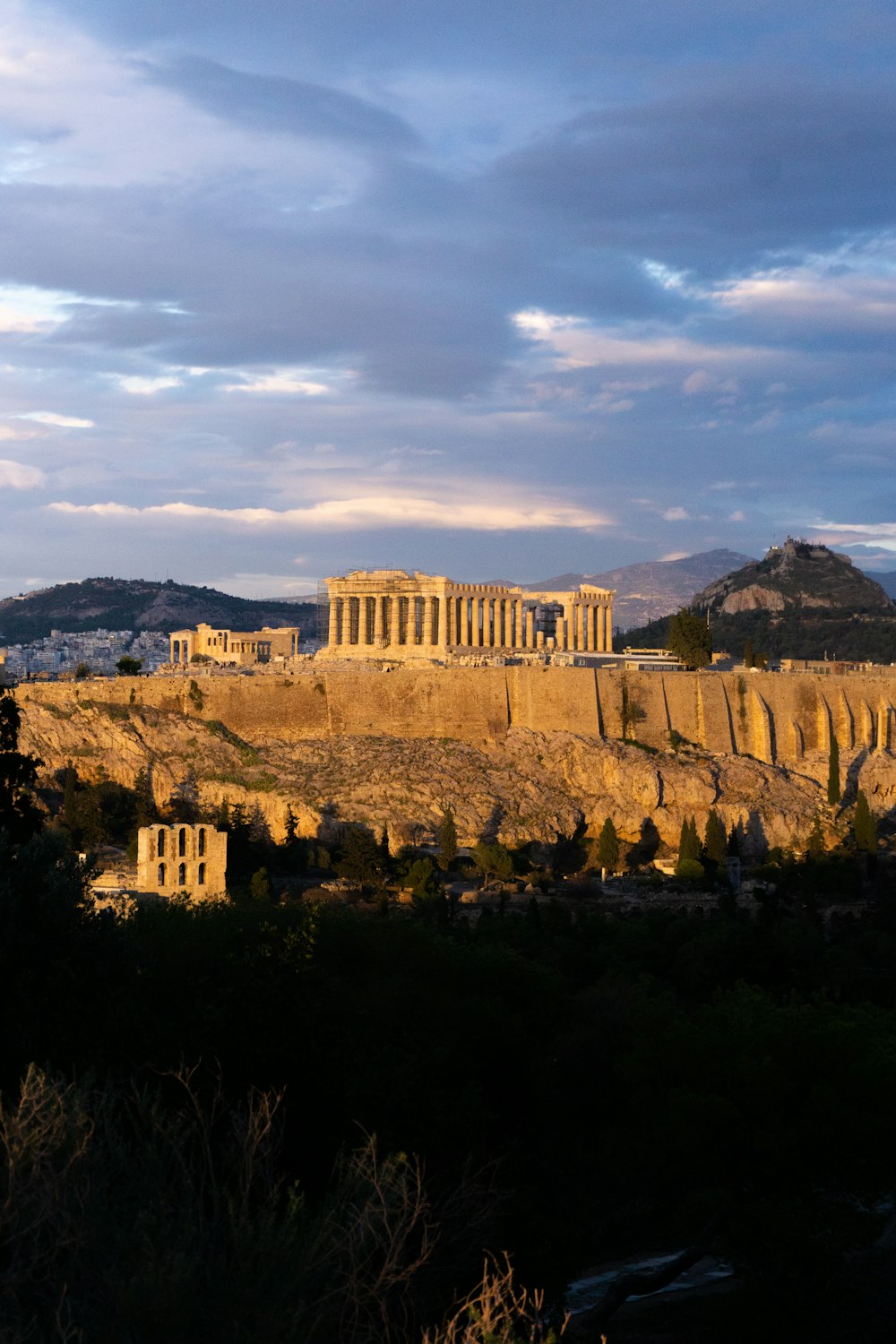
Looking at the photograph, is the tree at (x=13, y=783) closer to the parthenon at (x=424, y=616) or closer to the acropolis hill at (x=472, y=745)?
the acropolis hill at (x=472, y=745)

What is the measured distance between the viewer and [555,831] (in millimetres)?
46469

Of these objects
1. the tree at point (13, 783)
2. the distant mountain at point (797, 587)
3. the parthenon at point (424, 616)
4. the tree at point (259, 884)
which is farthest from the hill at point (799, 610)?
the tree at point (13, 783)

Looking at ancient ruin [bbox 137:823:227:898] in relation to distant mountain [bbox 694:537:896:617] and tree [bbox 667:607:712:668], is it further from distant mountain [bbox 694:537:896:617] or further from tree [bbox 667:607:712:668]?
distant mountain [bbox 694:537:896:617]

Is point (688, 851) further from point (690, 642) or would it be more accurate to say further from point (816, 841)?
point (690, 642)

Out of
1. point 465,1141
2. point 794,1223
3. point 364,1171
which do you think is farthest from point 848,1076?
point 364,1171

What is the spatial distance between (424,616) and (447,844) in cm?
2069

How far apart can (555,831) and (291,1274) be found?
35723 millimetres

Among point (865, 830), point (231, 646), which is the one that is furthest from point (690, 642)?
point (231, 646)

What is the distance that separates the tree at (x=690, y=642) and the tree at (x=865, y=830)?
13261mm

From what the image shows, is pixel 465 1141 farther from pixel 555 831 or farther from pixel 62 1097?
pixel 555 831

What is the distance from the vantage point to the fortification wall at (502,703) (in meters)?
50.6

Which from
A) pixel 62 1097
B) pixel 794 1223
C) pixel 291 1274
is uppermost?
pixel 62 1097

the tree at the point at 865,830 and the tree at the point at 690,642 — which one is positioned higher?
the tree at the point at 690,642

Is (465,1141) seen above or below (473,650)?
below
